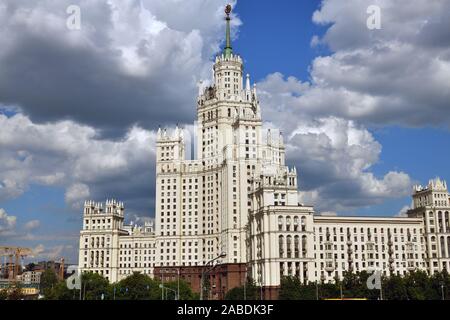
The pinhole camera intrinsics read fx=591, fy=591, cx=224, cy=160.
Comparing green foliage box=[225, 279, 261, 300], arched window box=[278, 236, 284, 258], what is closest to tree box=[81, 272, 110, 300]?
green foliage box=[225, 279, 261, 300]

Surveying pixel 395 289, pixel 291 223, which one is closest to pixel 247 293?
pixel 291 223

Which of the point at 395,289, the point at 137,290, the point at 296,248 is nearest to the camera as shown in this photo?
the point at 395,289

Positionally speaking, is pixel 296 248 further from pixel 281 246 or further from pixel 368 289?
pixel 368 289

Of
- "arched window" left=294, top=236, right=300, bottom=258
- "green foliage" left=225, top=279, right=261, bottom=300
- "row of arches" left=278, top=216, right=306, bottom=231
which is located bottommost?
"green foliage" left=225, top=279, right=261, bottom=300

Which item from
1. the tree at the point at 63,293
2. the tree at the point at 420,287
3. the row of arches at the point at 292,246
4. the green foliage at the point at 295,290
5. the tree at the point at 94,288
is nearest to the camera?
the green foliage at the point at 295,290

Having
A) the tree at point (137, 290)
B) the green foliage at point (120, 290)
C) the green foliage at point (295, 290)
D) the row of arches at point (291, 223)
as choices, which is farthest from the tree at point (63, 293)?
the row of arches at point (291, 223)

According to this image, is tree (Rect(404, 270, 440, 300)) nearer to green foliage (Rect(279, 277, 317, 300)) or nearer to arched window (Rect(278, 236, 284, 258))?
green foliage (Rect(279, 277, 317, 300))

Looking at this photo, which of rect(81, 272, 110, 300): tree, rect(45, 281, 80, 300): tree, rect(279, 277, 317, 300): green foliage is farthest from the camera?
rect(45, 281, 80, 300): tree

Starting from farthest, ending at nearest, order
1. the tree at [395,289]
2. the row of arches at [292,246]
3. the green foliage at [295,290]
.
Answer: the row of arches at [292,246] < the tree at [395,289] < the green foliage at [295,290]

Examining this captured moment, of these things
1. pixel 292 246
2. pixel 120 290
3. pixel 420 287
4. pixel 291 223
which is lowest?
pixel 420 287

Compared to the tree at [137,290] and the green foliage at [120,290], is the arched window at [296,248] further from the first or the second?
the tree at [137,290]

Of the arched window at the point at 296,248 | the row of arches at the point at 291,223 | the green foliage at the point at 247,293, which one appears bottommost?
the green foliage at the point at 247,293

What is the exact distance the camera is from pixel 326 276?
186000mm
